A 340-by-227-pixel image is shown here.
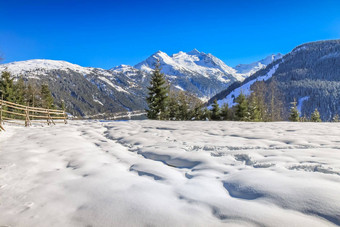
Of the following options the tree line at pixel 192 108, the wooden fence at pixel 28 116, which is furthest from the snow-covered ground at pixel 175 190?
the tree line at pixel 192 108

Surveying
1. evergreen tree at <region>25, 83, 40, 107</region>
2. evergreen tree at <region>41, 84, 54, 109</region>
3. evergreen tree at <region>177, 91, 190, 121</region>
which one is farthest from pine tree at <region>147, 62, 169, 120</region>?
evergreen tree at <region>25, 83, 40, 107</region>

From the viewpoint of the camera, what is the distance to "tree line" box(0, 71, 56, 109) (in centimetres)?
3519

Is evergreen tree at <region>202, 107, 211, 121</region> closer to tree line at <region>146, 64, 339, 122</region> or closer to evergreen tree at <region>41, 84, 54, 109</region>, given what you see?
tree line at <region>146, 64, 339, 122</region>

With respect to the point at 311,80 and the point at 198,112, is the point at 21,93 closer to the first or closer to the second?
the point at 198,112

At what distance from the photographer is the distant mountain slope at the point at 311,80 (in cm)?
12124

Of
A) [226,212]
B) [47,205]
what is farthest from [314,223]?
[47,205]

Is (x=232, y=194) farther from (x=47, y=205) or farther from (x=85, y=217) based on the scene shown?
(x=47, y=205)

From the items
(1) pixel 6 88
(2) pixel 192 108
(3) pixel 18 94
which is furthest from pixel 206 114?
(1) pixel 6 88

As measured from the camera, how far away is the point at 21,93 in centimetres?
3850

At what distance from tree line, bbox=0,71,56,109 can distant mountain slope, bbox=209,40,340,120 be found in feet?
347

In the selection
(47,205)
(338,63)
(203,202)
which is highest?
(338,63)

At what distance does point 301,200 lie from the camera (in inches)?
80.9

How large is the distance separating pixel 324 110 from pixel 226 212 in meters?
146

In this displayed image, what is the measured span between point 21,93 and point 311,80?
178 m
